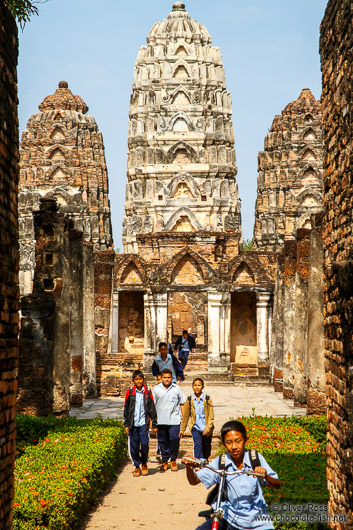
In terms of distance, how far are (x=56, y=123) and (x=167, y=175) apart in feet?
32.6

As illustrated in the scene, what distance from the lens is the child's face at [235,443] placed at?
17.8ft

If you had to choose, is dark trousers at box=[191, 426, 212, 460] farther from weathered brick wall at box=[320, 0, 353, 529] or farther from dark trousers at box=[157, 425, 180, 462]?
weathered brick wall at box=[320, 0, 353, 529]

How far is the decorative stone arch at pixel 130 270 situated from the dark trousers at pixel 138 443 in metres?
16.2

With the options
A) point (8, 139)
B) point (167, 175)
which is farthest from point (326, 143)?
point (167, 175)

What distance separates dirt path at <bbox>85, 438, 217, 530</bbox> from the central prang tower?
111 feet

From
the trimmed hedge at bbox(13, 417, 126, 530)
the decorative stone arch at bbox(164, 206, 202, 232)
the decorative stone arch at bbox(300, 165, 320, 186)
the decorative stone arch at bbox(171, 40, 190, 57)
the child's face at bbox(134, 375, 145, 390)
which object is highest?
the decorative stone arch at bbox(171, 40, 190, 57)

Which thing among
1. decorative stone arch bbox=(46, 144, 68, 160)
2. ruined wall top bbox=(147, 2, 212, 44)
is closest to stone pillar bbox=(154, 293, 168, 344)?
ruined wall top bbox=(147, 2, 212, 44)

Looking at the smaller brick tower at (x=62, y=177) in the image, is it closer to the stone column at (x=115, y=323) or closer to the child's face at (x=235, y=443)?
the stone column at (x=115, y=323)

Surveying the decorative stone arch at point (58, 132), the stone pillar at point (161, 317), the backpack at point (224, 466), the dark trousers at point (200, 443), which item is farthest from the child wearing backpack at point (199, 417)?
the decorative stone arch at point (58, 132)

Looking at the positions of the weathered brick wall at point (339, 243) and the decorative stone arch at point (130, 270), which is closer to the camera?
the weathered brick wall at point (339, 243)

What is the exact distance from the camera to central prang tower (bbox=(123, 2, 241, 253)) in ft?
146

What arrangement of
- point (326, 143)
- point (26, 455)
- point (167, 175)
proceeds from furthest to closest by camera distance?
point (167, 175), point (26, 455), point (326, 143)

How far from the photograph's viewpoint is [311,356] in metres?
14.1

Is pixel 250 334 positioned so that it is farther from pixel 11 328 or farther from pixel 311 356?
pixel 11 328
